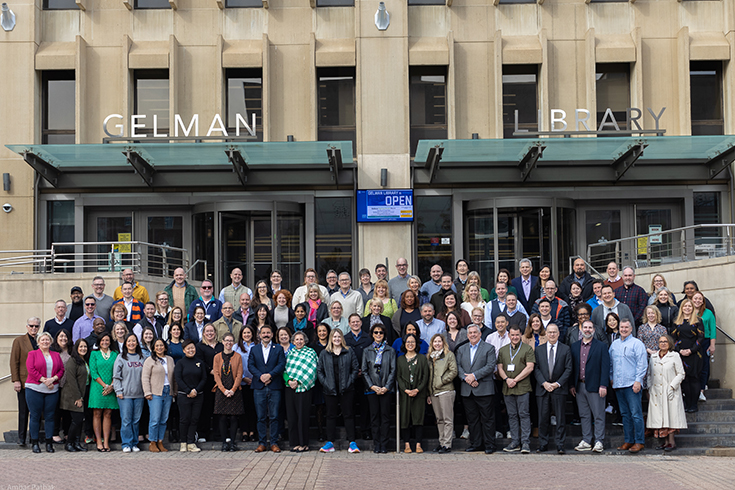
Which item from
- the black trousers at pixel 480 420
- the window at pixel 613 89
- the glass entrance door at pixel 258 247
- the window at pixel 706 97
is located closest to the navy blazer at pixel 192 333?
the black trousers at pixel 480 420

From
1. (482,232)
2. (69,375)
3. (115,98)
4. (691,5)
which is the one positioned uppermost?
(691,5)

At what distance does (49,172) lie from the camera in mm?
18344

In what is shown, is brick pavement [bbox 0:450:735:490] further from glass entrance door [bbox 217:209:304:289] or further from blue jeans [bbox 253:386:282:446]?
glass entrance door [bbox 217:209:304:289]

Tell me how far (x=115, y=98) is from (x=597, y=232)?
11754 mm

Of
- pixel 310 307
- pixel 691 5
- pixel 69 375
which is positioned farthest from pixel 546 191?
pixel 69 375

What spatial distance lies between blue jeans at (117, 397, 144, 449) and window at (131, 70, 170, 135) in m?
9.11

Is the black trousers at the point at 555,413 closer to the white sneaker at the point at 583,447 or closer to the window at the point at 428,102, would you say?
the white sneaker at the point at 583,447

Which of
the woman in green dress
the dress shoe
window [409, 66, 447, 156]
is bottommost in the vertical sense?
the dress shoe

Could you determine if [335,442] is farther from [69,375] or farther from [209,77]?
[209,77]

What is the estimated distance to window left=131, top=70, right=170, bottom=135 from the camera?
19375mm

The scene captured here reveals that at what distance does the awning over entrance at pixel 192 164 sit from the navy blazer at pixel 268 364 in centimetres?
656

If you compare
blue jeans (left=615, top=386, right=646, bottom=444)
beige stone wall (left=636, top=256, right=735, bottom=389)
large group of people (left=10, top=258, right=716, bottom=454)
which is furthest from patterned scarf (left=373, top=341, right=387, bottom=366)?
beige stone wall (left=636, top=256, right=735, bottom=389)

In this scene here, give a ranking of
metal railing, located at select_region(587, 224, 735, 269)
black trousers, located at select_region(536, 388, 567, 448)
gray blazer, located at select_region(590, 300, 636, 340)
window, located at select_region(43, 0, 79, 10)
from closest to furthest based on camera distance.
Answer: black trousers, located at select_region(536, 388, 567, 448)
gray blazer, located at select_region(590, 300, 636, 340)
metal railing, located at select_region(587, 224, 735, 269)
window, located at select_region(43, 0, 79, 10)

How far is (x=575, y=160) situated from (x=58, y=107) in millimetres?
12190
